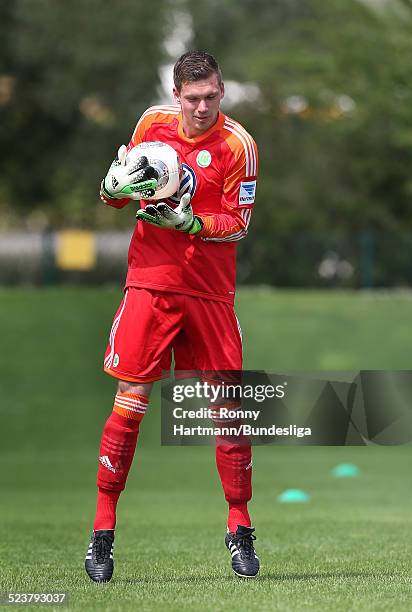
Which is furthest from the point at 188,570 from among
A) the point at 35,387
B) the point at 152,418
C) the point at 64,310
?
the point at 64,310

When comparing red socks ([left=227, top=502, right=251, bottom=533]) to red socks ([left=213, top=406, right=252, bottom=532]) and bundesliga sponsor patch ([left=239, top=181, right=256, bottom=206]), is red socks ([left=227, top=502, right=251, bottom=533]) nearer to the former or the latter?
red socks ([left=213, top=406, right=252, bottom=532])

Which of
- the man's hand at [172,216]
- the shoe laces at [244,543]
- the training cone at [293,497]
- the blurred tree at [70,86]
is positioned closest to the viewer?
the man's hand at [172,216]

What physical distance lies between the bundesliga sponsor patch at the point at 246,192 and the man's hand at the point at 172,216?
35 centimetres

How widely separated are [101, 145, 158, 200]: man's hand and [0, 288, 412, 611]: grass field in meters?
1.74

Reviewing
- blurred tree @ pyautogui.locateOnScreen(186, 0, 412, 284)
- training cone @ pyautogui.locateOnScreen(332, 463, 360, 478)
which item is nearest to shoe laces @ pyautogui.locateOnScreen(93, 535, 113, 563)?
training cone @ pyautogui.locateOnScreen(332, 463, 360, 478)

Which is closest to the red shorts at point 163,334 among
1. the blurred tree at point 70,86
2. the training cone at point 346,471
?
the training cone at point 346,471

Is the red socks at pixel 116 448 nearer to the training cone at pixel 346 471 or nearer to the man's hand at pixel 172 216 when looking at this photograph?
the man's hand at pixel 172 216

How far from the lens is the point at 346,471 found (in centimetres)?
1531

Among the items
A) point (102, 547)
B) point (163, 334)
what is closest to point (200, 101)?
point (163, 334)

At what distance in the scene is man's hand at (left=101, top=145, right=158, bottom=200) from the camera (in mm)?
5867

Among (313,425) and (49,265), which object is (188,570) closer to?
(313,425)

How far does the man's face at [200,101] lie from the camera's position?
19.7 feet

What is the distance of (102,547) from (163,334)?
3.31ft

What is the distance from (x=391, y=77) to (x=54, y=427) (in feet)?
41.9
